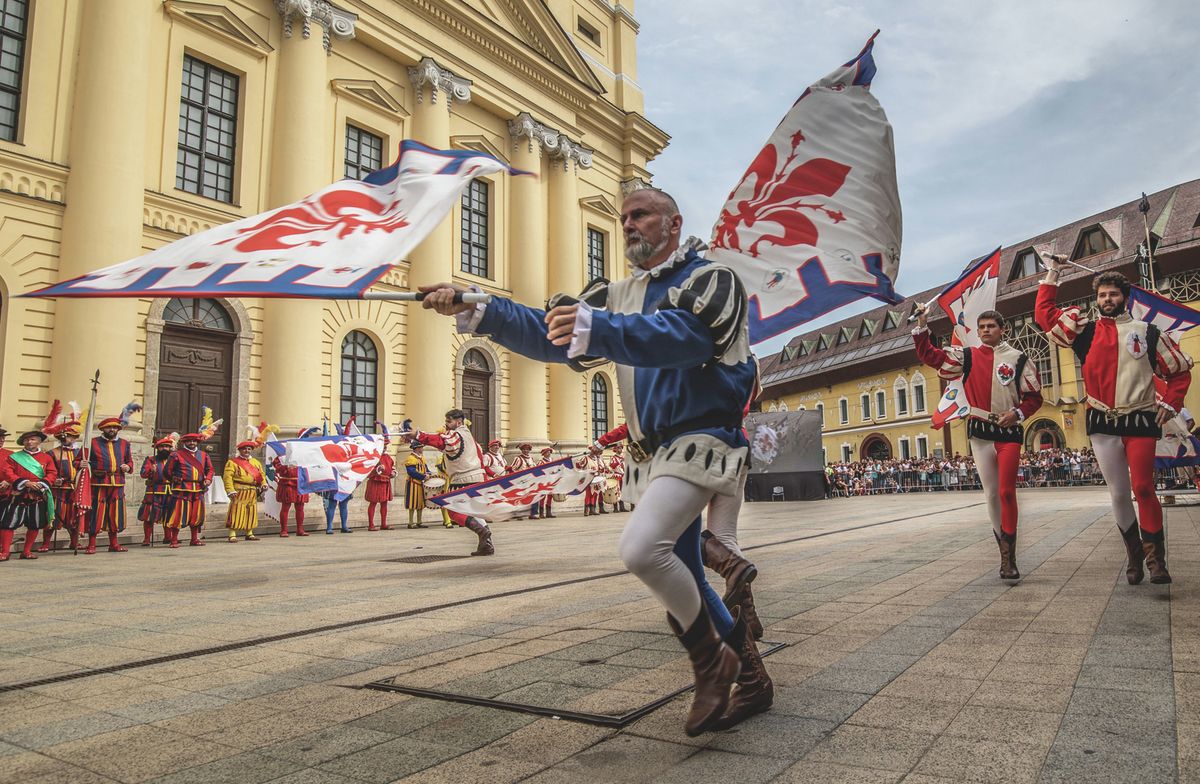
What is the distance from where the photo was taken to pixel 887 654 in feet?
12.1

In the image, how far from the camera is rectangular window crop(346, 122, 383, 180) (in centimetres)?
2378

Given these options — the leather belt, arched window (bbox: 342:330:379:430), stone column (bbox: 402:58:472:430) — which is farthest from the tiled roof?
the leather belt

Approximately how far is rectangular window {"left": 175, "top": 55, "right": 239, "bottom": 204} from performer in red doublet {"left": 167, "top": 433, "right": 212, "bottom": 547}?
9.14m

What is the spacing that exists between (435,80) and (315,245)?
79.1 ft

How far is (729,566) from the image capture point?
4051 millimetres

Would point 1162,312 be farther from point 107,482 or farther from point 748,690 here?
point 107,482

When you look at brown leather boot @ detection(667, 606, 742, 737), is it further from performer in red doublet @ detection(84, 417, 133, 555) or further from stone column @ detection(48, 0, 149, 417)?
stone column @ detection(48, 0, 149, 417)

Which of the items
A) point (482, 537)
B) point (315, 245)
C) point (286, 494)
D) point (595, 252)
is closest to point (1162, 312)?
point (482, 537)

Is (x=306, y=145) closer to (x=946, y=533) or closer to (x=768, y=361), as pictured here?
(x=946, y=533)

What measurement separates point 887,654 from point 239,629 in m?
3.94

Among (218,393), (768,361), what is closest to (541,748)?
(218,393)

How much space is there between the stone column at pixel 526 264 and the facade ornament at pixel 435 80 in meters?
3.15

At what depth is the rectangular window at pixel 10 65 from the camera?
54.1 feet

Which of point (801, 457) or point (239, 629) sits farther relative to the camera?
point (801, 457)
